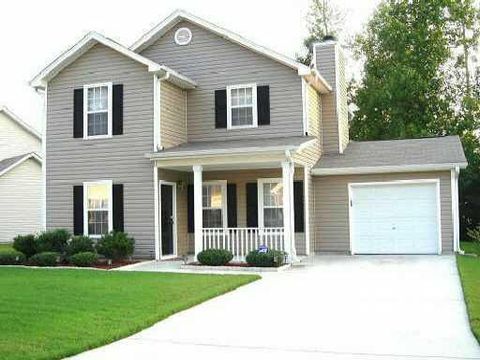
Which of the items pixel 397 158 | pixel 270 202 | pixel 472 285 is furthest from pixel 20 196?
pixel 472 285

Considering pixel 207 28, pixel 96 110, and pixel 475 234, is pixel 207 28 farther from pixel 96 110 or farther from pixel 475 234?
pixel 475 234

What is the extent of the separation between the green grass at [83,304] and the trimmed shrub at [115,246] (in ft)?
7.51

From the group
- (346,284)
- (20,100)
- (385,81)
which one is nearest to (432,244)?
(346,284)

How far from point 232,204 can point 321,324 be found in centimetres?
1032

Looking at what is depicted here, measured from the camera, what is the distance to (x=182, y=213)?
60.3 feet

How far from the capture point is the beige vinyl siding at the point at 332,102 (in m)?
20.2

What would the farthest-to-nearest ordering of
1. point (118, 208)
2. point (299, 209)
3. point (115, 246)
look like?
point (299, 209)
point (118, 208)
point (115, 246)

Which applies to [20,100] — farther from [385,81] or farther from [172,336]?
[172,336]

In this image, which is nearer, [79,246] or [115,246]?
[115,246]

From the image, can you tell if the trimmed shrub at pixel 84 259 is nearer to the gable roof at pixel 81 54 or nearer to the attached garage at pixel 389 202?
the gable roof at pixel 81 54

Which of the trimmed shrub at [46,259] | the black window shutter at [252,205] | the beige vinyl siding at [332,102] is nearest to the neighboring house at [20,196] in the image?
the trimmed shrub at [46,259]

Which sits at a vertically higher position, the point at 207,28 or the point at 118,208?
the point at 207,28

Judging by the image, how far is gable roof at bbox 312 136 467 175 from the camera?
677 inches

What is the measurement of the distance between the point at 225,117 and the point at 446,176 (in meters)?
6.74
